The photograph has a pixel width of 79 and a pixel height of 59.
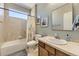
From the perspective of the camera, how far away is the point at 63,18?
148 centimetres

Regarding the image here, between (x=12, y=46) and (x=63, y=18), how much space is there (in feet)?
3.12

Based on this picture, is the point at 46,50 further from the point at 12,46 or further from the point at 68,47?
the point at 12,46

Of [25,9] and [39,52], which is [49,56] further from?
[25,9]

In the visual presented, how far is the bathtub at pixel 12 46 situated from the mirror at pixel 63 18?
0.60m

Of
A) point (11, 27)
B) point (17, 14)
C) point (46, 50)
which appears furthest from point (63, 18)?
point (11, 27)

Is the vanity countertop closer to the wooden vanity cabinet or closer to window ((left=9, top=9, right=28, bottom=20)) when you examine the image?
the wooden vanity cabinet

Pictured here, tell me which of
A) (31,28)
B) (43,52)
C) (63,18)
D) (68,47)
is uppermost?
(63,18)

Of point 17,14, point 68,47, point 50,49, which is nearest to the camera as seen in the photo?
point 68,47

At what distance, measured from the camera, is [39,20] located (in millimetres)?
1504

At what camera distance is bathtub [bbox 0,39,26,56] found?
1.42 m

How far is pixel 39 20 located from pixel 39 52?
1.73 ft

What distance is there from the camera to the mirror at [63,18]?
1445 mm

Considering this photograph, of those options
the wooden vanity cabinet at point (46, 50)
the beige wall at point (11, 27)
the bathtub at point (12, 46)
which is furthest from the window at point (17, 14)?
the wooden vanity cabinet at point (46, 50)

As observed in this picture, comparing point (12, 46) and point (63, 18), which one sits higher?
point (63, 18)
